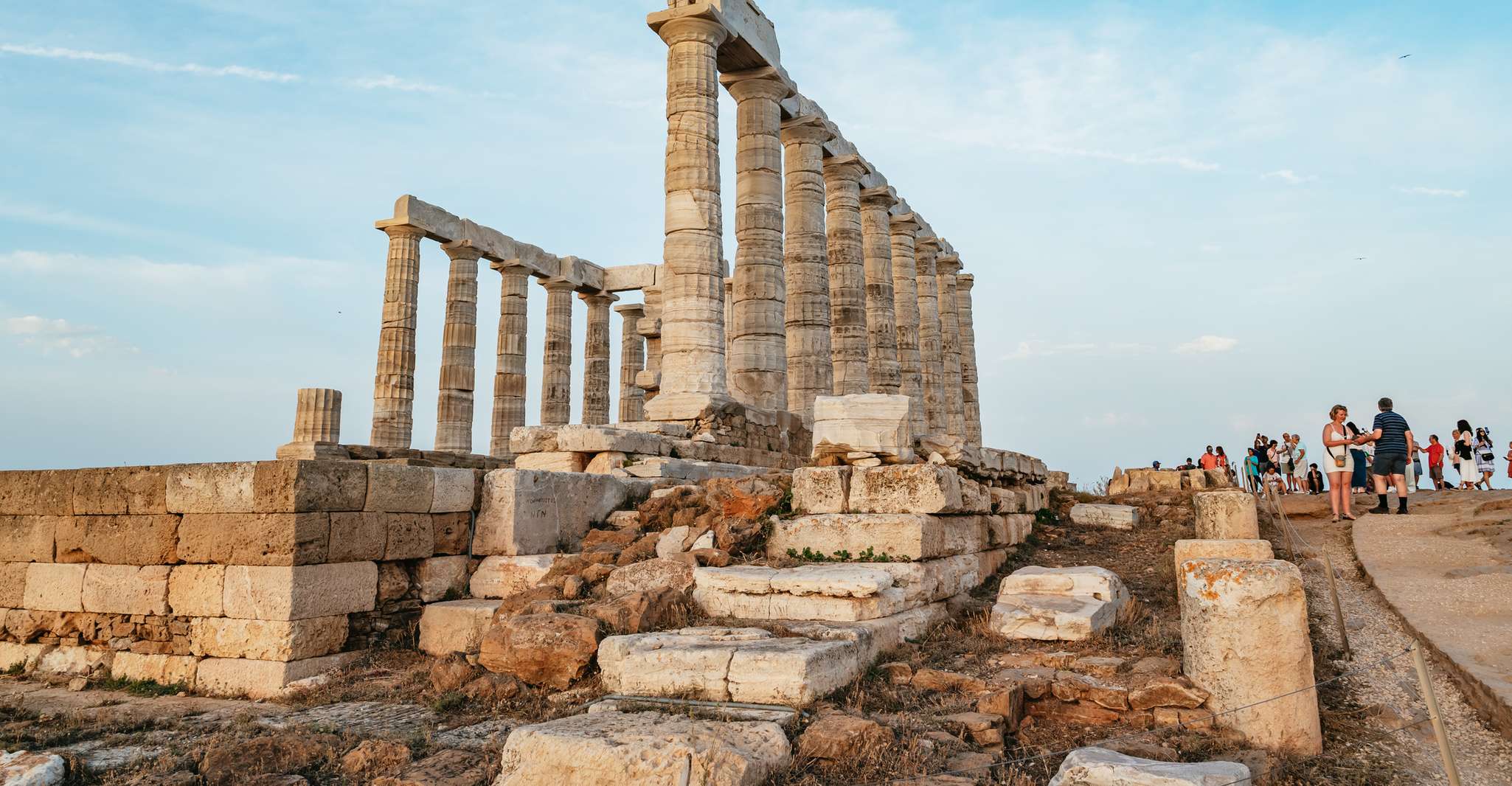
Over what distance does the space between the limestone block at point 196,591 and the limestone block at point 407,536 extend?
121cm

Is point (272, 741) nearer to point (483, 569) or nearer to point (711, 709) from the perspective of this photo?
point (711, 709)

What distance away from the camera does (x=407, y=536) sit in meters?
7.93

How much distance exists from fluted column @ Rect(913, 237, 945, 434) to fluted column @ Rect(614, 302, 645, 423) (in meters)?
9.49

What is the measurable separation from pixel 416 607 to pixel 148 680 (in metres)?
2.01

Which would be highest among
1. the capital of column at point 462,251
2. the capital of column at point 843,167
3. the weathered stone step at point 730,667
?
the capital of column at point 843,167

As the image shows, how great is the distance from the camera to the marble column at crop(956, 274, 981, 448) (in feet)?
113

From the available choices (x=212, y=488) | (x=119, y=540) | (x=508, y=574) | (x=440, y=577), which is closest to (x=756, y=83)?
(x=508, y=574)

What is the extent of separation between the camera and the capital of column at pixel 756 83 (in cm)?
1930

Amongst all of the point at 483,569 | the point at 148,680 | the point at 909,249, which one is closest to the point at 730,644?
the point at 483,569

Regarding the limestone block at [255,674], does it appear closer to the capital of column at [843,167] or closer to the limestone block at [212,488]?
the limestone block at [212,488]

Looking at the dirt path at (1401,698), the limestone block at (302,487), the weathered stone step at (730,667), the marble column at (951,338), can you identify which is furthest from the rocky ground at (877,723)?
the marble column at (951,338)

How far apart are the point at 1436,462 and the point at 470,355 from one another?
920 inches

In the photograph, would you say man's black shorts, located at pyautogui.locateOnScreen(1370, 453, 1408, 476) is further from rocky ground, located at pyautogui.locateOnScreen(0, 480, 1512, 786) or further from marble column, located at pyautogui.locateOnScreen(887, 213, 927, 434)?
marble column, located at pyautogui.locateOnScreen(887, 213, 927, 434)

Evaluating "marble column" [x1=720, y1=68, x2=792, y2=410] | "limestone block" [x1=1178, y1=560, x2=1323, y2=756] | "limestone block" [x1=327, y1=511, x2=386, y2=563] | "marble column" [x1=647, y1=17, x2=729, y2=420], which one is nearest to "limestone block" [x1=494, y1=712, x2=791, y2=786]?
"limestone block" [x1=1178, y1=560, x2=1323, y2=756]
